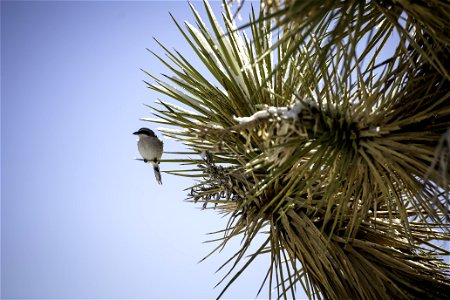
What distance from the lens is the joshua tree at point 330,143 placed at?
211 cm

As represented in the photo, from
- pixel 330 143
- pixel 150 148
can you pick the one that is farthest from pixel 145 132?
pixel 330 143

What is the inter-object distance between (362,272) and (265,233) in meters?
0.57

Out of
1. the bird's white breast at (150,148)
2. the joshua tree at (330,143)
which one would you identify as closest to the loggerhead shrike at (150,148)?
the bird's white breast at (150,148)

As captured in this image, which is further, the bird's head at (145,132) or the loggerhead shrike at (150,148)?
the bird's head at (145,132)

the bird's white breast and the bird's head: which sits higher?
the bird's head

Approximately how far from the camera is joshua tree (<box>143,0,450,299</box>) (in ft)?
6.91

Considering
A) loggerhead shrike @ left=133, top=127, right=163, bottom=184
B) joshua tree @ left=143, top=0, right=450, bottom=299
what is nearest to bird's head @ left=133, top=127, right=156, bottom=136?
loggerhead shrike @ left=133, top=127, right=163, bottom=184

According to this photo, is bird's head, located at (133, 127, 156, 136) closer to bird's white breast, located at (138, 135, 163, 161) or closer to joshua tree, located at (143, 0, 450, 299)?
bird's white breast, located at (138, 135, 163, 161)

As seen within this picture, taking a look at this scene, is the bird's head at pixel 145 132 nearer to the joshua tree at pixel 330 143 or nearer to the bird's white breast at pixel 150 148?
the bird's white breast at pixel 150 148

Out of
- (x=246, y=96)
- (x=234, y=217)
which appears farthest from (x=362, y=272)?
(x=246, y=96)

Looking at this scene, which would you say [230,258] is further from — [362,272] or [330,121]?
[330,121]

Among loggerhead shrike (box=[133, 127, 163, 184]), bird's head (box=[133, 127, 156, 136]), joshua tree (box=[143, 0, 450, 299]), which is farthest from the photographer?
bird's head (box=[133, 127, 156, 136])

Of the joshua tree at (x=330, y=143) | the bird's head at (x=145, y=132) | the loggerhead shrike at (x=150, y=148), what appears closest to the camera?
the joshua tree at (x=330, y=143)

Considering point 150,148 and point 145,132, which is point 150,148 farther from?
point 145,132
